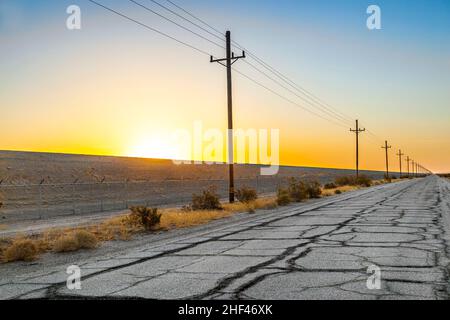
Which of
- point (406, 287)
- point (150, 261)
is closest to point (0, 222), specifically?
point (150, 261)

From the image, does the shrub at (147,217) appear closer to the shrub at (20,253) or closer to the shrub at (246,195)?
the shrub at (20,253)

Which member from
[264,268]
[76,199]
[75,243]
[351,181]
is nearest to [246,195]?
[76,199]

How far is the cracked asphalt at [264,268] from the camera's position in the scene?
6.79m

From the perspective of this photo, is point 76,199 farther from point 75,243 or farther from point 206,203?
point 75,243

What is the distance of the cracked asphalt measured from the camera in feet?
22.3

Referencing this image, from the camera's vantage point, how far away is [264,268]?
848 cm

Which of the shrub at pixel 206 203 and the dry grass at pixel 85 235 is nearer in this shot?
the dry grass at pixel 85 235

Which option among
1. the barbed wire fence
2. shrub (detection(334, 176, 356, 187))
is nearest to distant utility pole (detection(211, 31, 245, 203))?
the barbed wire fence

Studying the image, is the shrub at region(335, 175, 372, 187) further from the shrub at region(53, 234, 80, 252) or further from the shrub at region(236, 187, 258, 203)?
the shrub at region(53, 234, 80, 252)

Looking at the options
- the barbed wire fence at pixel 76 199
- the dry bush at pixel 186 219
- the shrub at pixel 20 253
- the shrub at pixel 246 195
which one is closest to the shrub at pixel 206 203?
the barbed wire fence at pixel 76 199

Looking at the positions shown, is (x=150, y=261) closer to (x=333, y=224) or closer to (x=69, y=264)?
(x=69, y=264)

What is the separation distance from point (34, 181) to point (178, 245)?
4870cm
